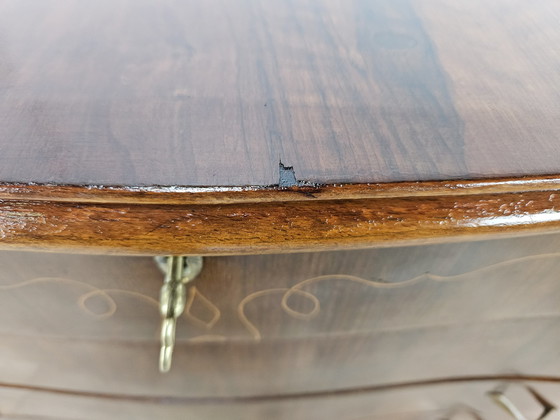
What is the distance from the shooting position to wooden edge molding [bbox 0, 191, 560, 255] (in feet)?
0.70

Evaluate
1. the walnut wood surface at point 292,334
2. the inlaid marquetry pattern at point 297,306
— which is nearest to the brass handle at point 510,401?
the walnut wood surface at point 292,334

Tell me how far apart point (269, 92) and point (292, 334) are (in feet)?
0.52

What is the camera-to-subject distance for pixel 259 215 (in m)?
0.22

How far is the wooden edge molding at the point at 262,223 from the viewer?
21 cm

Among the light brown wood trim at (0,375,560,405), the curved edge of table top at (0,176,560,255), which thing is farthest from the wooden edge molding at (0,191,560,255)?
the light brown wood trim at (0,375,560,405)

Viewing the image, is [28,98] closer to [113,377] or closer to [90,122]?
[90,122]

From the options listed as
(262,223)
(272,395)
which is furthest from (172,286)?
(272,395)

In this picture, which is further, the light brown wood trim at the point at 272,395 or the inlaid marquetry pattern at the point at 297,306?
the light brown wood trim at the point at 272,395

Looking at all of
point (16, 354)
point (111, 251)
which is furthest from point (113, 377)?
point (111, 251)

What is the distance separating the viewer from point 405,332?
0.34 m

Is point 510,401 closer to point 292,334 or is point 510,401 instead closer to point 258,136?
point 292,334

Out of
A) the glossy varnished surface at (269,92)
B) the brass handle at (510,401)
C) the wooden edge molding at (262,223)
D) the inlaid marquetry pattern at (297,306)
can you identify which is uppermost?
the glossy varnished surface at (269,92)

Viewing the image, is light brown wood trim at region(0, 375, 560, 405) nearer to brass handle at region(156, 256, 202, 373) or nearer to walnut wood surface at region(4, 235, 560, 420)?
walnut wood surface at region(4, 235, 560, 420)

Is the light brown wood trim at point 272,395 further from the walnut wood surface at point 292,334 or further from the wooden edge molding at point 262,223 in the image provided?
the wooden edge molding at point 262,223
